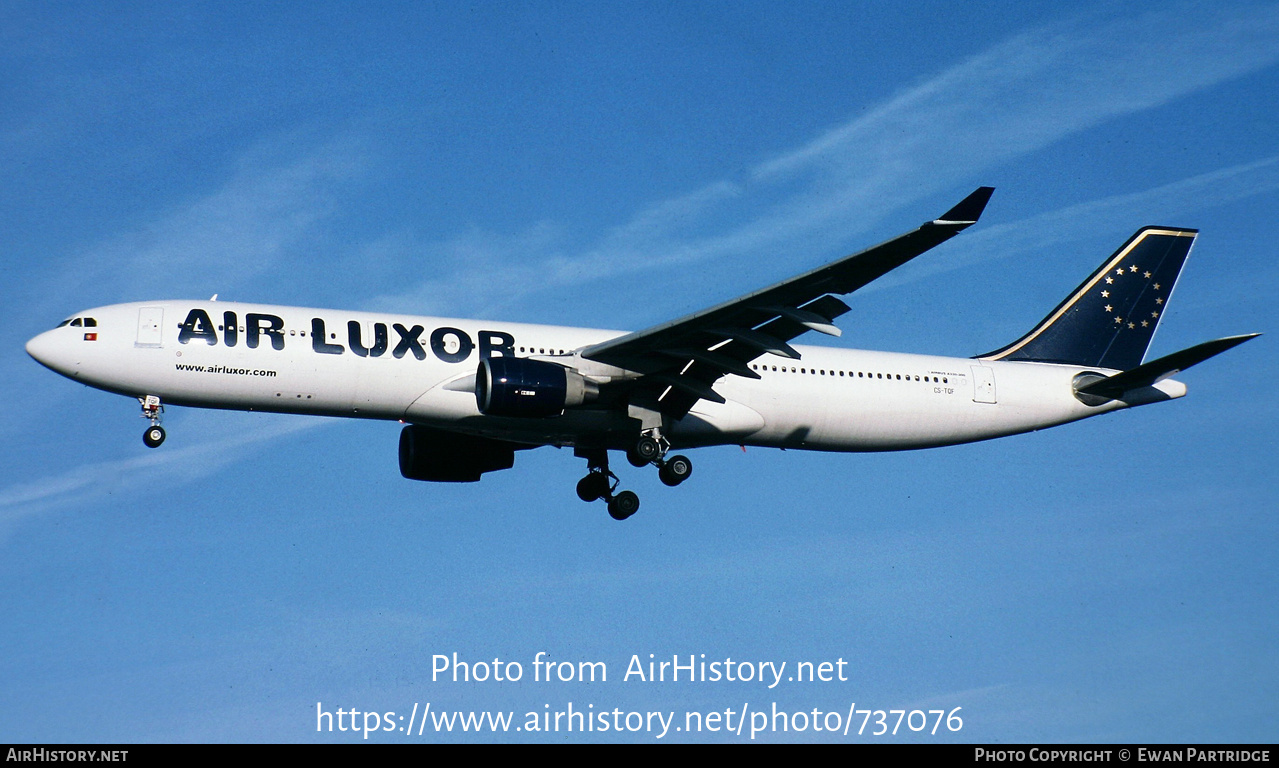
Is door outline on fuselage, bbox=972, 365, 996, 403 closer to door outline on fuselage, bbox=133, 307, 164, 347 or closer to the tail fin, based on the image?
the tail fin

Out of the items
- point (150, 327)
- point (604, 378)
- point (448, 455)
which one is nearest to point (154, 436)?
point (150, 327)

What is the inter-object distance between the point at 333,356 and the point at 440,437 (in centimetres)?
645

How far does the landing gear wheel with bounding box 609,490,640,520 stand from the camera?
126 feet

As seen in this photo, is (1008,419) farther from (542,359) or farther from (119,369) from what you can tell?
(119,369)

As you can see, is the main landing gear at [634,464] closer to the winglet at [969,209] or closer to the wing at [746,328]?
the wing at [746,328]

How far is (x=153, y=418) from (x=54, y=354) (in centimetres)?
274

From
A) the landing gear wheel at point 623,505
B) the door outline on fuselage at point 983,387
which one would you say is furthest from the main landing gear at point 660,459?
the door outline on fuselage at point 983,387

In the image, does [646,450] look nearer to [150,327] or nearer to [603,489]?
[603,489]

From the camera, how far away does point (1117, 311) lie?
4284cm

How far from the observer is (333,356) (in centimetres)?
3359

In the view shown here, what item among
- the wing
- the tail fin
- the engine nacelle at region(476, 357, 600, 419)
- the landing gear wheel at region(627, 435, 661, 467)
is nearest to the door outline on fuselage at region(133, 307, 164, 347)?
the engine nacelle at region(476, 357, 600, 419)

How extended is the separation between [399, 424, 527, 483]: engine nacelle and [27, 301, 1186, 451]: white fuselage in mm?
2796

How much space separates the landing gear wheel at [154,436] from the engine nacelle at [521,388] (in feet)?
25.1
